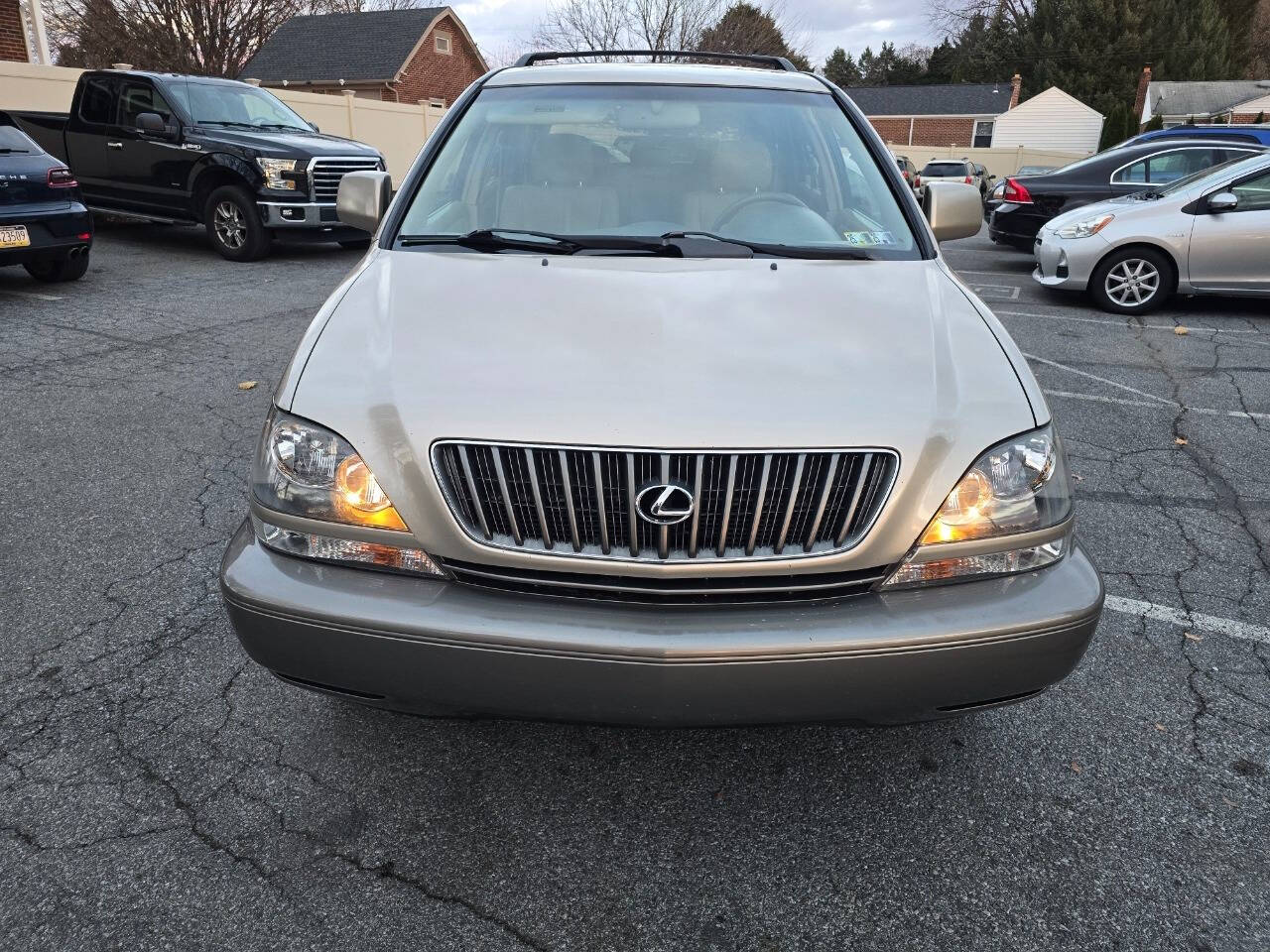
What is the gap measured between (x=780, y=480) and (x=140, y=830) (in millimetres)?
1708

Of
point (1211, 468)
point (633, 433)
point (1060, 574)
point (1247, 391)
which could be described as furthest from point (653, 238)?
Result: point (1247, 391)

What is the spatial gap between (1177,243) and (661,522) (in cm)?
836

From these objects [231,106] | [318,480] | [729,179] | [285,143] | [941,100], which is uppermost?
[941,100]

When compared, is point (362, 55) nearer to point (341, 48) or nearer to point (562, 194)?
point (341, 48)

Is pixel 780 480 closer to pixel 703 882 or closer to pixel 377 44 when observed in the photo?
pixel 703 882

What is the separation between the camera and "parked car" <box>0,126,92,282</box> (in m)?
7.54

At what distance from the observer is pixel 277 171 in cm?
1004

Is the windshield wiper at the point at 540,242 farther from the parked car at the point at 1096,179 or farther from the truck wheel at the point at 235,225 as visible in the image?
the parked car at the point at 1096,179

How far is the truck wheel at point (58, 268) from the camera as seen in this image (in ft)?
28.5

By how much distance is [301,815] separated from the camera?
225 cm

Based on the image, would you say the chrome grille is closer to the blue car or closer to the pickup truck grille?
the pickup truck grille

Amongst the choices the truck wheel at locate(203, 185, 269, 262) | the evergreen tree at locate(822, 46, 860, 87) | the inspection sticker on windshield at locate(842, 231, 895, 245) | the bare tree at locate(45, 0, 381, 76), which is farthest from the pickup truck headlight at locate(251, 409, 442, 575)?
the evergreen tree at locate(822, 46, 860, 87)

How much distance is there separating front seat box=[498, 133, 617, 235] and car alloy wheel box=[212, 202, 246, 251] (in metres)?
8.43

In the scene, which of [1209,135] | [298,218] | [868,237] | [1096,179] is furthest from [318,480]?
[1209,135]
